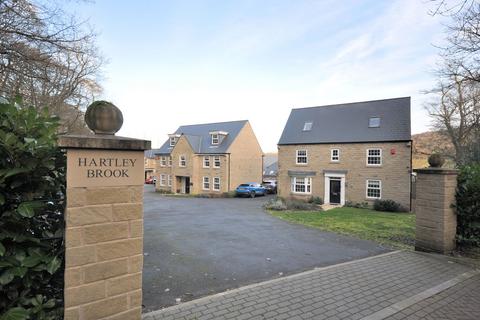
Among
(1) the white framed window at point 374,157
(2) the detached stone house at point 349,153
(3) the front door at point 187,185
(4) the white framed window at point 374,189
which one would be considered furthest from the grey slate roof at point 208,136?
(4) the white framed window at point 374,189

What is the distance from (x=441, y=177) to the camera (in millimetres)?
7051

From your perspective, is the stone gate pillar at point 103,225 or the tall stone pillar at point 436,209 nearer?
the stone gate pillar at point 103,225

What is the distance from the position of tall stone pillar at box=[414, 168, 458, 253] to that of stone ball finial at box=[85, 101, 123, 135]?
7.33 meters

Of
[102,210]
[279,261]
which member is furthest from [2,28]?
[279,261]

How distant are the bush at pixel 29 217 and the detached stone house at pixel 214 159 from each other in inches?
1349

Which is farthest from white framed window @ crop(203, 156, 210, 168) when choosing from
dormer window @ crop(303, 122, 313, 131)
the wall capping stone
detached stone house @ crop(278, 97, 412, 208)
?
the wall capping stone

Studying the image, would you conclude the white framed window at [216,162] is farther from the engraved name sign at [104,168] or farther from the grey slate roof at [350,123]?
the engraved name sign at [104,168]

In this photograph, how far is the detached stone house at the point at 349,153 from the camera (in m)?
24.6

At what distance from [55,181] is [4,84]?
8.80 metres

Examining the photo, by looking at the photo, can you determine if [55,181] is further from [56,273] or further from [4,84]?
[4,84]

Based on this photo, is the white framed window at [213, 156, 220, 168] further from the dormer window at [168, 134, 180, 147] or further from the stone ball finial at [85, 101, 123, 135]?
the stone ball finial at [85, 101, 123, 135]

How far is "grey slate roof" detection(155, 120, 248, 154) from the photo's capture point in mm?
38312

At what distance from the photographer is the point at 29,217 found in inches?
96.4

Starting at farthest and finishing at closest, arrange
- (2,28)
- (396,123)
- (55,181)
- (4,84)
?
(396,123) → (4,84) → (2,28) → (55,181)
